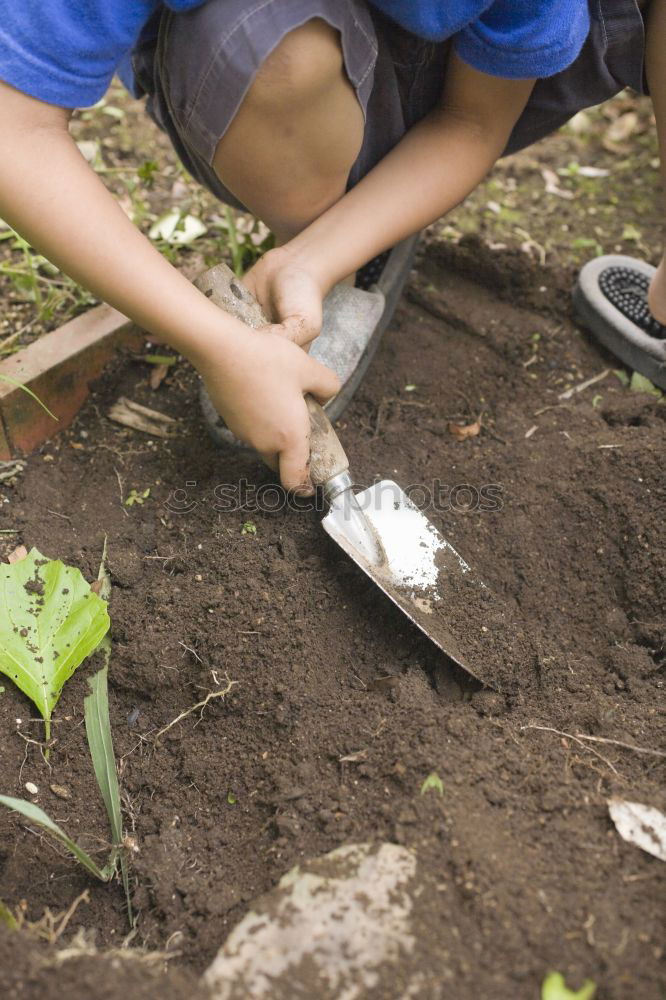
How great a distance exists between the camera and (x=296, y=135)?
1.42m

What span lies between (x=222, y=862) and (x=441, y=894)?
350 millimetres

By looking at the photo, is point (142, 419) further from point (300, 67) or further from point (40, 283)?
point (300, 67)

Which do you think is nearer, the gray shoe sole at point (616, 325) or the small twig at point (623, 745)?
the small twig at point (623, 745)

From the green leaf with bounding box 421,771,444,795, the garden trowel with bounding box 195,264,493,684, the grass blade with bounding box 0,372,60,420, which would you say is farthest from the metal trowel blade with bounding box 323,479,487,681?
the grass blade with bounding box 0,372,60,420

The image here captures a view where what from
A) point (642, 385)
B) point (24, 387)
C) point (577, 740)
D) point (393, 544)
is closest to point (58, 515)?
point (24, 387)

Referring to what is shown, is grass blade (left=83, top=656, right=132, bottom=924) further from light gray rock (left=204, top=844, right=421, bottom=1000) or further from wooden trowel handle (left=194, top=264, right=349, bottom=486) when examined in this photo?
wooden trowel handle (left=194, top=264, right=349, bottom=486)

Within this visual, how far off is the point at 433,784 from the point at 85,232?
94 cm

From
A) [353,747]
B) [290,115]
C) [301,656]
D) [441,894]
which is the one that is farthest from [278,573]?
[290,115]

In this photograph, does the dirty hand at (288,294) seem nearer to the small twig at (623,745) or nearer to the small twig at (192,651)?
the small twig at (192,651)

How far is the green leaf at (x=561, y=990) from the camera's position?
92 centimetres

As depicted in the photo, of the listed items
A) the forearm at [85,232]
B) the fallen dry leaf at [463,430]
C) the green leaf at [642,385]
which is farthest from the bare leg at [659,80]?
the forearm at [85,232]

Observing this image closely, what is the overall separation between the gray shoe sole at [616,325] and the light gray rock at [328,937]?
1.26 metres

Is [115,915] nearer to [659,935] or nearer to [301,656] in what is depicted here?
[301,656]

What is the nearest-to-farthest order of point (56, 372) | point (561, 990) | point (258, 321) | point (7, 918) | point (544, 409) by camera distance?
1. point (561, 990)
2. point (7, 918)
3. point (258, 321)
4. point (56, 372)
5. point (544, 409)
